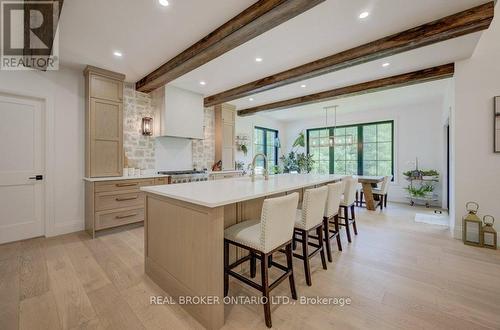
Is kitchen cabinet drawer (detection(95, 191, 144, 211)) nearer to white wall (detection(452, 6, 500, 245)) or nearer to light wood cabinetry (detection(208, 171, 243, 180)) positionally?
light wood cabinetry (detection(208, 171, 243, 180))

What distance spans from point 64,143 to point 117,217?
58.0 inches

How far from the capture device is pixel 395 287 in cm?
203

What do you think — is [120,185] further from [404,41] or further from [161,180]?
[404,41]

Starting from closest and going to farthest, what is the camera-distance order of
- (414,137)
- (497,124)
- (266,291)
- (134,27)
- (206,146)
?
(266,291) < (134,27) < (497,124) < (206,146) < (414,137)

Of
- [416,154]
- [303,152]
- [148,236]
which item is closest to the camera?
[148,236]

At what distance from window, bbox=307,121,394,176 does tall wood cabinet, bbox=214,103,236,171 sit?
3033 millimetres

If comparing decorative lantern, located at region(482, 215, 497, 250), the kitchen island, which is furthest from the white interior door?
decorative lantern, located at region(482, 215, 497, 250)

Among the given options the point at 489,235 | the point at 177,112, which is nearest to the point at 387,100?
the point at 489,235

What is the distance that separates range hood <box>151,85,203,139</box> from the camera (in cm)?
411

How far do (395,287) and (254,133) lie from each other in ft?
18.2

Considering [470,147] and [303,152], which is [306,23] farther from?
[303,152]

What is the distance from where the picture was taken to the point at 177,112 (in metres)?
4.26

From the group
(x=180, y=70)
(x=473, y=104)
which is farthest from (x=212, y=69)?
(x=473, y=104)

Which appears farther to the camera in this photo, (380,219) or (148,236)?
(380,219)
